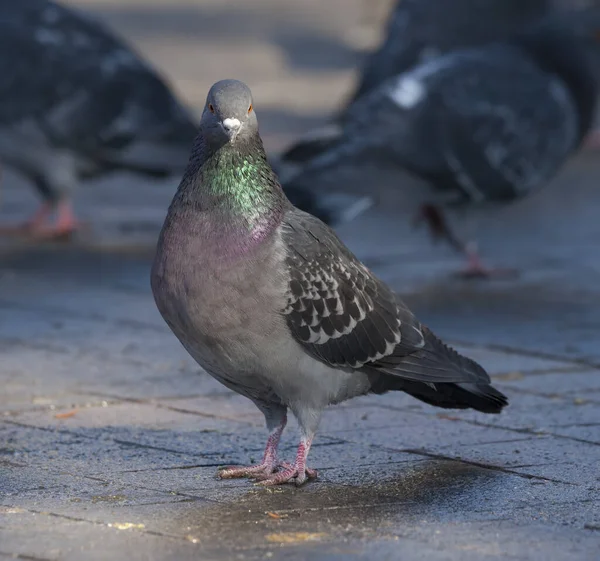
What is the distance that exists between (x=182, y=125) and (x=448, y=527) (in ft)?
20.5

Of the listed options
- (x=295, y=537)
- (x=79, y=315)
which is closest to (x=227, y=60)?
(x=79, y=315)

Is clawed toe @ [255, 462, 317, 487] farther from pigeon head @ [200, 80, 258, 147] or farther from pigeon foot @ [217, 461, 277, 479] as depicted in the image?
pigeon head @ [200, 80, 258, 147]

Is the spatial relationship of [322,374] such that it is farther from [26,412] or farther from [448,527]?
[26,412]

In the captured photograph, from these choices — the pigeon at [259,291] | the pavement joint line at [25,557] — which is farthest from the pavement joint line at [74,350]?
the pavement joint line at [25,557]

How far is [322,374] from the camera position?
486 centimetres

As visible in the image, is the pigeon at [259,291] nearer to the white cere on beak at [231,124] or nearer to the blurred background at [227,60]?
the white cere on beak at [231,124]

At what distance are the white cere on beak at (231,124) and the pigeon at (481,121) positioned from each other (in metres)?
3.74

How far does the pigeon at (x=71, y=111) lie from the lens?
389 inches

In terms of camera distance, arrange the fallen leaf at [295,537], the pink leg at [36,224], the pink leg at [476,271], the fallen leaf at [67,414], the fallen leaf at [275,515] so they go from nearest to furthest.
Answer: the fallen leaf at [295,537]
the fallen leaf at [275,515]
the fallen leaf at [67,414]
the pink leg at [476,271]
the pink leg at [36,224]

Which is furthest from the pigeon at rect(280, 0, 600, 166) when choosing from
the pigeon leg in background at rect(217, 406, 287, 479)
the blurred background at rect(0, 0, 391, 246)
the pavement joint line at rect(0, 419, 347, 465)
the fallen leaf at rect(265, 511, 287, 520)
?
the fallen leaf at rect(265, 511, 287, 520)

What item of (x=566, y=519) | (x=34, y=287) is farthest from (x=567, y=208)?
(x=566, y=519)

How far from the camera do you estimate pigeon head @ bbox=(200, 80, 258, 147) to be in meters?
4.64

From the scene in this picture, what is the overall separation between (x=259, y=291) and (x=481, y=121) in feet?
14.2

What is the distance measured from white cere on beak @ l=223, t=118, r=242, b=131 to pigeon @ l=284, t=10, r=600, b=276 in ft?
12.3
